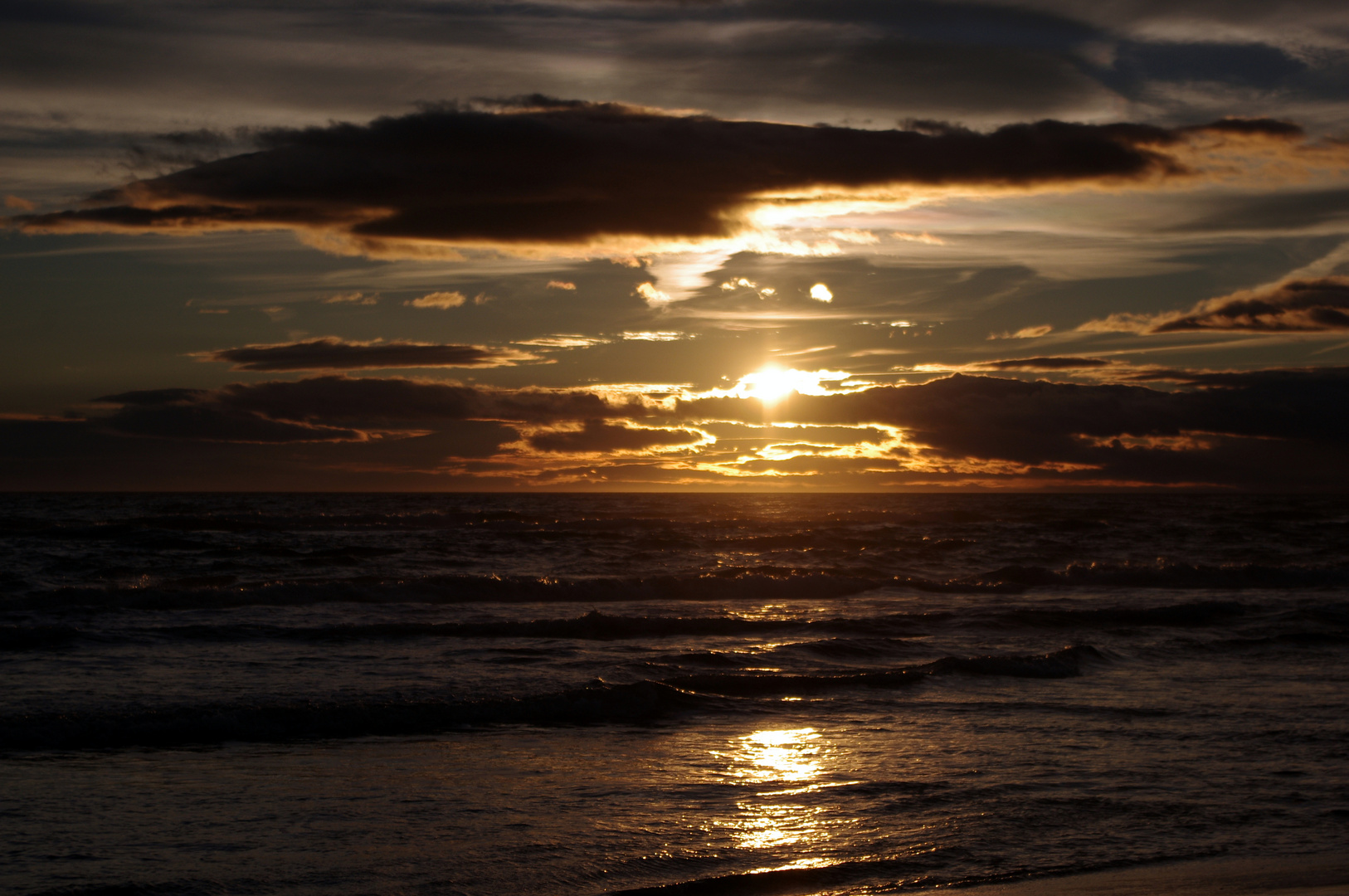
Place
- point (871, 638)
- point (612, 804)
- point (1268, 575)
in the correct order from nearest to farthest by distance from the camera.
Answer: point (612, 804) → point (871, 638) → point (1268, 575)

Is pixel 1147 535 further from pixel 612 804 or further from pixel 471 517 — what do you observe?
pixel 612 804

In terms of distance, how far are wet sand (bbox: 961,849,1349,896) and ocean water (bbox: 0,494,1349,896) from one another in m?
0.18

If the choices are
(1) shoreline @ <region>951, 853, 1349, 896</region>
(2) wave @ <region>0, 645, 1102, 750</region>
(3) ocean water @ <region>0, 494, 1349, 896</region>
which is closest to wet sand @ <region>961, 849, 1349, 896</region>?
(1) shoreline @ <region>951, 853, 1349, 896</region>

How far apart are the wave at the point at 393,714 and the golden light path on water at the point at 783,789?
1.78 metres

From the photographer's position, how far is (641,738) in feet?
32.6

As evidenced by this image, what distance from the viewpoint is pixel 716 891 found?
5.95 meters

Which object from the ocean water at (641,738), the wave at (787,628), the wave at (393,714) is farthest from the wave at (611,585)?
the wave at (393,714)

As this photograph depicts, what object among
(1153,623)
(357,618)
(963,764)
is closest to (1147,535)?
(1153,623)

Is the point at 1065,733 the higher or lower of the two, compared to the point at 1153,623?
higher

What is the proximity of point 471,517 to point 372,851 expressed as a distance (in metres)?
58.4

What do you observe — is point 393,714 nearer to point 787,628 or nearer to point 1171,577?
point 787,628

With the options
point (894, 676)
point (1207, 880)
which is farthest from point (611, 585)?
point (1207, 880)

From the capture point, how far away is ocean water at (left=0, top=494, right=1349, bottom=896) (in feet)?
21.0

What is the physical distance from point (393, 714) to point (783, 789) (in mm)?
4615
